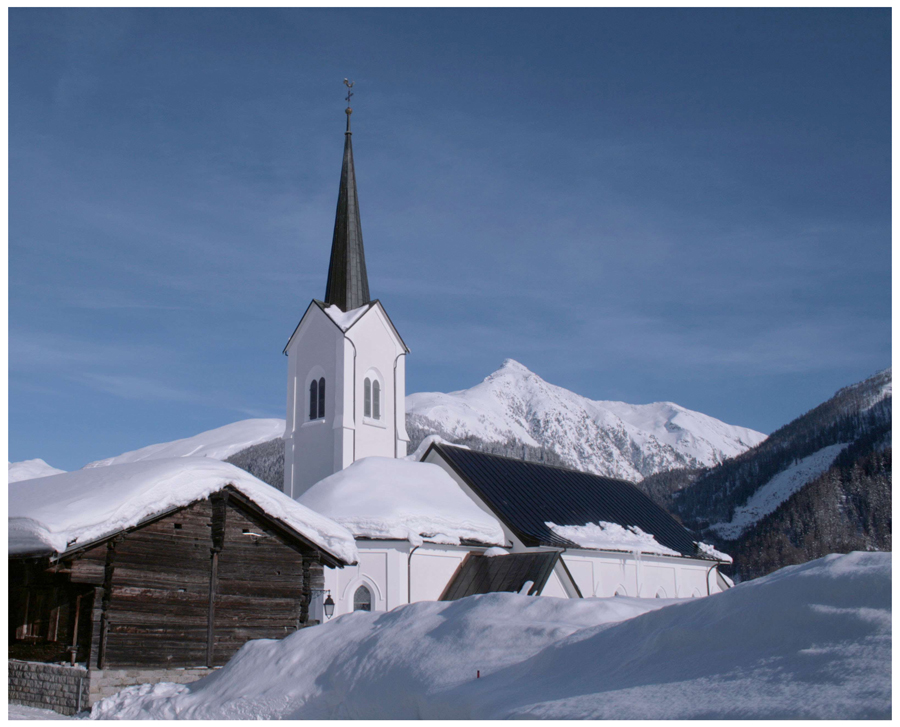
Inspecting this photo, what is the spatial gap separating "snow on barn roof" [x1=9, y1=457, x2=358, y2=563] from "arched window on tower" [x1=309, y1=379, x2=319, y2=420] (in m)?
19.3

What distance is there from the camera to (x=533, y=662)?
30.5 feet

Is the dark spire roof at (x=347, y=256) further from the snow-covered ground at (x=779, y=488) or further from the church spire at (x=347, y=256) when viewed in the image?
the snow-covered ground at (x=779, y=488)

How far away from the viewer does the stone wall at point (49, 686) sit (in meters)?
14.7

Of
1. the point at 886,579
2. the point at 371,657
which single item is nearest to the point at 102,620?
the point at 371,657

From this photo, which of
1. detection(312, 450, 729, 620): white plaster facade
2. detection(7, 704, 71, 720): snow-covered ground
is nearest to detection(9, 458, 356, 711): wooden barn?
detection(7, 704, 71, 720): snow-covered ground

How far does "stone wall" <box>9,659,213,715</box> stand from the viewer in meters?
14.7

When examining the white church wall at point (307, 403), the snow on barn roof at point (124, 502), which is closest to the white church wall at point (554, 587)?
the snow on barn roof at point (124, 502)

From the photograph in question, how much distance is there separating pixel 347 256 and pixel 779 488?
11714cm

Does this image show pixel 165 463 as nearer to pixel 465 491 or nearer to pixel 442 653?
pixel 442 653

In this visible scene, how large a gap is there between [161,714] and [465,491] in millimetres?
17891

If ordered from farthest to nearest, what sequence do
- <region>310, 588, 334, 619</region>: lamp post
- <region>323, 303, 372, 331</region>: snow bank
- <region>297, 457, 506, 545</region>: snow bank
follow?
<region>323, 303, 372, 331</region>: snow bank < <region>297, 457, 506, 545</region>: snow bank < <region>310, 588, 334, 619</region>: lamp post

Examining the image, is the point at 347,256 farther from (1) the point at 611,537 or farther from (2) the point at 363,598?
(2) the point at 363,598

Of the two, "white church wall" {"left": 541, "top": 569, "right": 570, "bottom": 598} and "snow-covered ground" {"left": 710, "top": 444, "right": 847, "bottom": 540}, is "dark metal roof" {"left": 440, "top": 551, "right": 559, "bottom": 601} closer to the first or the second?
"white church wall" {"left": 541, "top": 569, "right": 570, "bottom": 598}

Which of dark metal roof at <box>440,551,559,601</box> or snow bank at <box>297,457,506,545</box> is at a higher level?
snow bank at <box>297,457,506,545</box>
